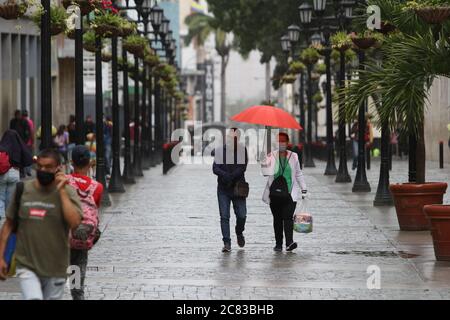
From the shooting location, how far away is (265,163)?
17734 millimetres

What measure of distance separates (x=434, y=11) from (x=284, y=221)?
3416 mm

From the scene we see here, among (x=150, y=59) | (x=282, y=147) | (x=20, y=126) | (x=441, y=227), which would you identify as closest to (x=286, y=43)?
(x=150, y=59)

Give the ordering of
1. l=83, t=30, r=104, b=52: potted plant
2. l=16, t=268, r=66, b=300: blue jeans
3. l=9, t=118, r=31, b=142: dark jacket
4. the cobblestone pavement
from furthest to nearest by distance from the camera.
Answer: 1. l=9, t=118, r=31, b=142: dark jacket
2. l=83, t=30, r=104, b=52: potted plant
3. the cobblestone pavement
4. l=16, t=268, r=66, b=300: blue jeans

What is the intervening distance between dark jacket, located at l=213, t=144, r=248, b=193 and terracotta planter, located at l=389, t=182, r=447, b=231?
3.16m

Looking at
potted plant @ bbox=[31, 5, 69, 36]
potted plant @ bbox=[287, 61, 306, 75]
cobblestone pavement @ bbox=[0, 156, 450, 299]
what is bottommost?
cobblestone pavement @ bbox=[0, 156, 450, 299]

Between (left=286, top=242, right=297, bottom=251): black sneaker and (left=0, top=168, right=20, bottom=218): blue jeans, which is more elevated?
(left=0, top=168, right=20, bottom=218): blue jeans

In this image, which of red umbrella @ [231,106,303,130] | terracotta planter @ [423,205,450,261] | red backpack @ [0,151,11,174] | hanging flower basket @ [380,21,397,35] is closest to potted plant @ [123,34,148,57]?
hanging flower basket @ [380,21,397,35]

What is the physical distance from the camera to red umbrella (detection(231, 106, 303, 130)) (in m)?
17.5

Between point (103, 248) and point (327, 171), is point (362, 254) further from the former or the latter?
point (327, 171)

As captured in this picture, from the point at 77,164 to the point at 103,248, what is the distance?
638 cm

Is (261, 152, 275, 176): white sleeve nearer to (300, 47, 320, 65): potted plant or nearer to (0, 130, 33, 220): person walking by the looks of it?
(0, 130, 33, 220): person walking

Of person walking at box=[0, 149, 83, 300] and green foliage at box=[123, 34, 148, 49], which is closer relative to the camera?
person walking at box=[0, 149, 83, 300]

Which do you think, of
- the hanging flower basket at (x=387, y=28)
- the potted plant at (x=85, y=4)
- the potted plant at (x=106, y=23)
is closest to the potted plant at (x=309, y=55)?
the potted plant at (x=106, y=23)

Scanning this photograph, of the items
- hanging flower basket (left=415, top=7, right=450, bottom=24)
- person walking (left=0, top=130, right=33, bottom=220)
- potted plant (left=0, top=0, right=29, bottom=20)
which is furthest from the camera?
person walking (left=0, top=130, right=33, bottom=220)
